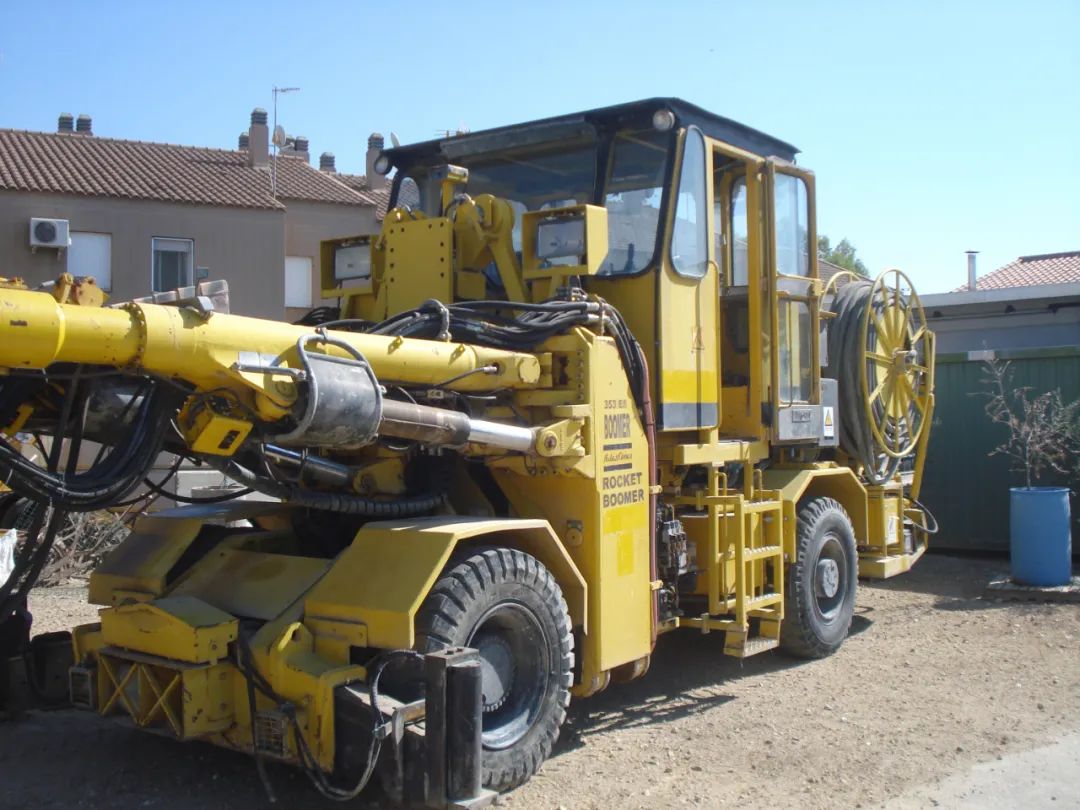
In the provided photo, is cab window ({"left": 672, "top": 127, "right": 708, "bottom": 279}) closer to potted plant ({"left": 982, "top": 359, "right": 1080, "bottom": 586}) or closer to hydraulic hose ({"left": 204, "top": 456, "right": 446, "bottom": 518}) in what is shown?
hydraulic hose ({"left": 204, "top": 456, "right": 446, "bottom": 518})

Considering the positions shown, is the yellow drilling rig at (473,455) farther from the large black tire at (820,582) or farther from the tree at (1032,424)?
the tree at (1032,424)

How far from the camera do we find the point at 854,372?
8.32 m

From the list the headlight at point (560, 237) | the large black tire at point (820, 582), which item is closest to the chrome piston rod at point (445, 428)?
the headlight at point (560, 237)

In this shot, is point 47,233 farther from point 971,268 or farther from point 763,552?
point 971,268

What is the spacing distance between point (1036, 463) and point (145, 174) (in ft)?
65.1

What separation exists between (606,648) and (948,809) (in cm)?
167

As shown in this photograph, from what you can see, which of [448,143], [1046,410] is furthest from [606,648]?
[1046,410]

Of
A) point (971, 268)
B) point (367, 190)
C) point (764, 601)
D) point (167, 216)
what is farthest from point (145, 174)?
point (764, 601)

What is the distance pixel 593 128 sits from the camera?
21.3 ft

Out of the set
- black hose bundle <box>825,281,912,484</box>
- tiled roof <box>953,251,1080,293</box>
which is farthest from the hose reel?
tiled roof <box>953,251,1080,293</box>

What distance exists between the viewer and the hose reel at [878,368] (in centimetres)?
834

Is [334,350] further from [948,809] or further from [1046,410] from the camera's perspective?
[1046,410]

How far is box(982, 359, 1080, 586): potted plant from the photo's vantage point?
395 inches

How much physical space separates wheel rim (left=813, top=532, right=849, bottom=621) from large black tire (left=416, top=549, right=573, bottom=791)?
302 centimetres
